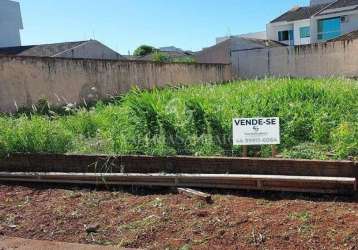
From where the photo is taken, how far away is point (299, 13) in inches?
1551

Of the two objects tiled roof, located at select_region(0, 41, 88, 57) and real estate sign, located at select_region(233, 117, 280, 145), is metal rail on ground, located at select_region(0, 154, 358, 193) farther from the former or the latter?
tiled roof, located at select_region(0, 41, 88, 57)

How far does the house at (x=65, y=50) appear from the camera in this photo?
94.2 feet

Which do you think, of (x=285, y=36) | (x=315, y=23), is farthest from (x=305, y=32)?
(x=285, y=36)

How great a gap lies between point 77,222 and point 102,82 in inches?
495

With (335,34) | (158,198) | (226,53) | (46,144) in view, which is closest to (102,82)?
(46,144)

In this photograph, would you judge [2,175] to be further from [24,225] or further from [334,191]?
[334,191]

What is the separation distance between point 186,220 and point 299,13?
38.6 metres

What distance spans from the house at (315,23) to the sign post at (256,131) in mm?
31716

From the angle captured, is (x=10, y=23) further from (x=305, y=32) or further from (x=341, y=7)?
(x=341, y=7)

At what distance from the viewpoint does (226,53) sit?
3167 cm

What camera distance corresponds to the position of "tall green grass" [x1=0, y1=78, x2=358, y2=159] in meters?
5.30

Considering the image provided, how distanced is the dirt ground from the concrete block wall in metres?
5.91

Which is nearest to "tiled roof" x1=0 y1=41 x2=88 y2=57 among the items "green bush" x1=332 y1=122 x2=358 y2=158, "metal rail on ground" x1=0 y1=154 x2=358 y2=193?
"metal rail on ground" x1=0 y1=154 x2=358 y2=193

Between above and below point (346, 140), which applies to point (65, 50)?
above
